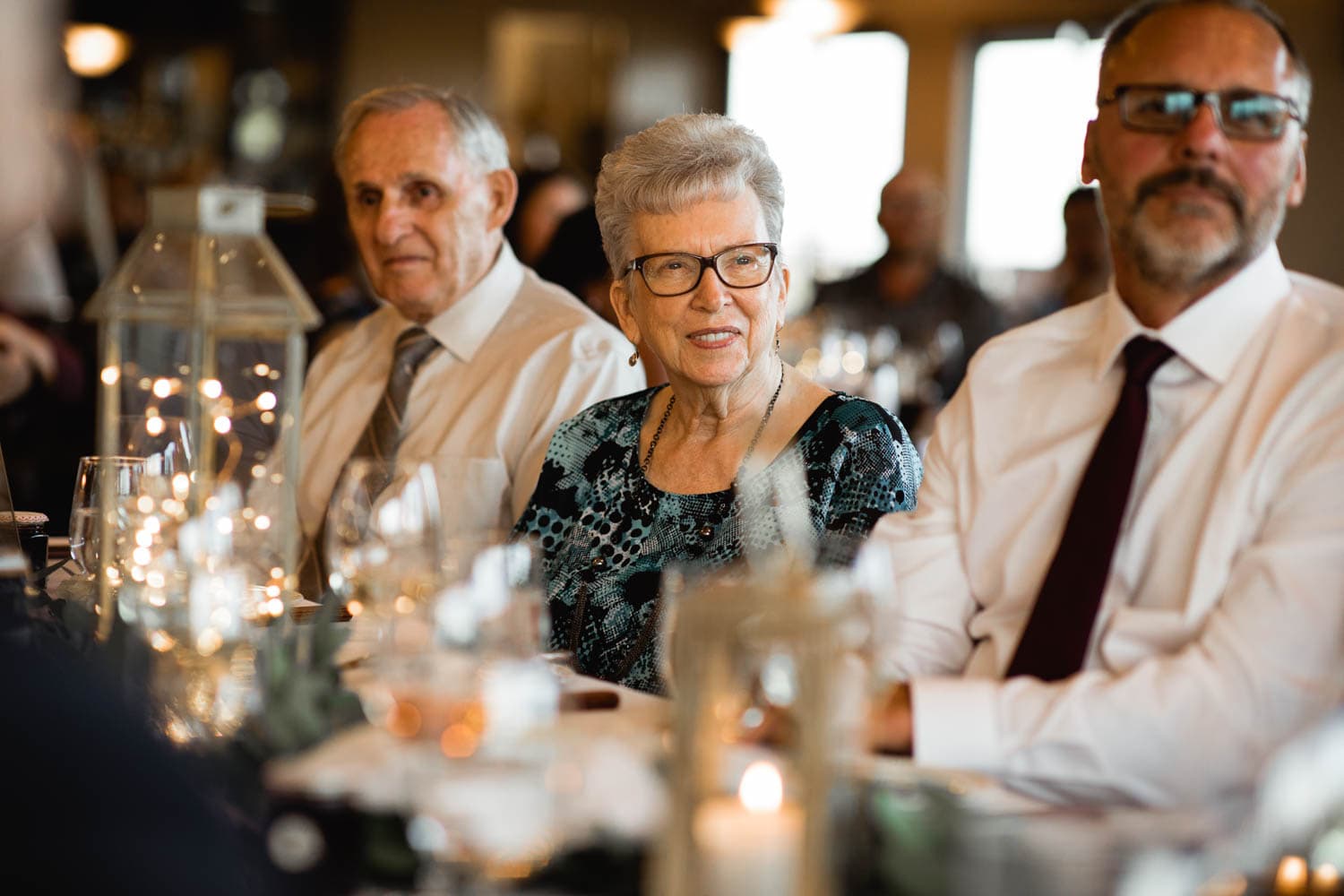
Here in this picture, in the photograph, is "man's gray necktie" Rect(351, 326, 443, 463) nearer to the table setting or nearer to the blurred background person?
the table setting

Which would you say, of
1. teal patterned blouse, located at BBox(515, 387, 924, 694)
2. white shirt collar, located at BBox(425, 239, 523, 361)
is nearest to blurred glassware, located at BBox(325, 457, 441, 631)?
teal patterned blouse, located at BBox(515, 387, 924, 694)

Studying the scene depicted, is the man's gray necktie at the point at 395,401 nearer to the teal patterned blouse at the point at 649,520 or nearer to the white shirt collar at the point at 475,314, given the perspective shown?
the white shirt collar at the point at 475,314

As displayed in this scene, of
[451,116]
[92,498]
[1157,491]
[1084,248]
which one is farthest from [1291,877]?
[1084,248]

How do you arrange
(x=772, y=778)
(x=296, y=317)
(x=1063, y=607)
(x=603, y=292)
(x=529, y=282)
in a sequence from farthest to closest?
(x=603, y=292) → (x=529, y=282) → (x=296, y=317) → (x=1063, y=607) → (x=772, y=778)

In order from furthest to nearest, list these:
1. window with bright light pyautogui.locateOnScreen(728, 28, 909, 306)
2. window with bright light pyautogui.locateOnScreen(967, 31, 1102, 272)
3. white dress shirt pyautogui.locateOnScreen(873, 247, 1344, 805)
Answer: window with bright light pyautogui.locateOnScreen(728, 28, 909, 306), window with bright light pyautogui.locateOnScreen(967, 31, 1102, 272), white dress shirt pyautogui.locateOnScreen(873, 247, 1344, 805)

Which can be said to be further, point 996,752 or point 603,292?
point 603,292

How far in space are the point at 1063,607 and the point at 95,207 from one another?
8338 mm

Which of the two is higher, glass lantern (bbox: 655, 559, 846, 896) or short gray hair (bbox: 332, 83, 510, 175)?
short gray hair (bbox: 332, 83, 510, 175)

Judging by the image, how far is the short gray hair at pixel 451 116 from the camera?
11.3 ft

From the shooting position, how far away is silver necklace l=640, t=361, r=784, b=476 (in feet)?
8.36

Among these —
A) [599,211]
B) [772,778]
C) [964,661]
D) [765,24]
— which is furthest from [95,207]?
[772,778]

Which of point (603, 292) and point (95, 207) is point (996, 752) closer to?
point (603, 292)

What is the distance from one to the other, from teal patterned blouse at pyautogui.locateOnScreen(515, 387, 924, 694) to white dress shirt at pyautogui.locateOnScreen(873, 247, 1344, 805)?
26 centimetres

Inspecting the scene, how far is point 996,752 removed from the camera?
165 cm
